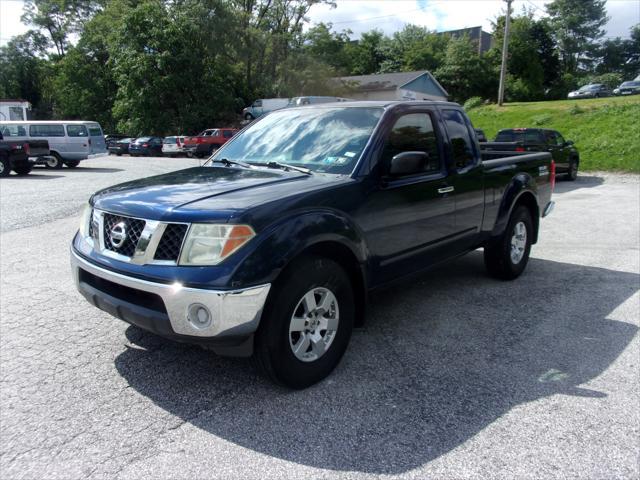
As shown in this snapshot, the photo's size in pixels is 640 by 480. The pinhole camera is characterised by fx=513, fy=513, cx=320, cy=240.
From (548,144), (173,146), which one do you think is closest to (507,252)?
(548,144)

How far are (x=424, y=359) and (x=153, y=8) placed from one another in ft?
134

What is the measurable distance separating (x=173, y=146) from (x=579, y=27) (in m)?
62.9

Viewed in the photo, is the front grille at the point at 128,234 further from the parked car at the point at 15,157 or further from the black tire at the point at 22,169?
the black tire at the point at 22,169

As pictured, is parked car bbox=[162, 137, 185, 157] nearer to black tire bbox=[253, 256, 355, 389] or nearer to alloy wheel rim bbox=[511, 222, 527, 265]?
alloy wheel rim bbox=[511, 222, 527, 265]

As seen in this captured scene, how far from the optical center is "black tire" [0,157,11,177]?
56.4ft

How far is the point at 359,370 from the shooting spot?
12.1 ft

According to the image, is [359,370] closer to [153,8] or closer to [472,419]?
[472,419]

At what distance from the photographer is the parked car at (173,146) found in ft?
101

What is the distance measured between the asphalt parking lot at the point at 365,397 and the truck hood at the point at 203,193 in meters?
1.18

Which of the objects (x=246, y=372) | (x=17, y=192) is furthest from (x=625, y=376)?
(x=17, y=192)

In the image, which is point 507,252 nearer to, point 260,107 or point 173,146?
point 173,146

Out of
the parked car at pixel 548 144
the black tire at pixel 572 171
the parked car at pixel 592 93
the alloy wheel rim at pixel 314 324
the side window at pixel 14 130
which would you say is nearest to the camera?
the alloy wheel rim at pixel 314 324

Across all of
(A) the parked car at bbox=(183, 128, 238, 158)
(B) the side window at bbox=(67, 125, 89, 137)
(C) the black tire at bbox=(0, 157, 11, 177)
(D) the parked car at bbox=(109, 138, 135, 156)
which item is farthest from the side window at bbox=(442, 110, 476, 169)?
(D) the parked car at bbox=(109, 138, 135, 156)

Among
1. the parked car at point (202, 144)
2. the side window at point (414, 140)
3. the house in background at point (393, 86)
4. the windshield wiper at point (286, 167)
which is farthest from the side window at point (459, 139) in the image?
the house in background at point (393, 86)
